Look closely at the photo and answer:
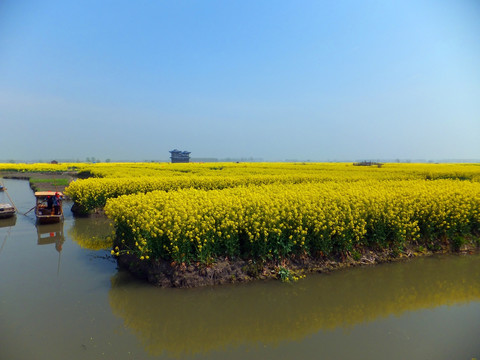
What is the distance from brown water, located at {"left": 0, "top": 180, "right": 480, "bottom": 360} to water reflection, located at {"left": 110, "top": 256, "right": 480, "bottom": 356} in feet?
0.07

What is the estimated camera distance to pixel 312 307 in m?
5.91

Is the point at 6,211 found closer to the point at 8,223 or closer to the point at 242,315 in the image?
the point at 8,223

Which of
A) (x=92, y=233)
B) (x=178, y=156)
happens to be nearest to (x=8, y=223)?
(x=92, y=233)

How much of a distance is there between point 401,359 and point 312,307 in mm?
1828

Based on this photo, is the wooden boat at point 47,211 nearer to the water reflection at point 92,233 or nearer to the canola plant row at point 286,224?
the water reflection at point 92,233

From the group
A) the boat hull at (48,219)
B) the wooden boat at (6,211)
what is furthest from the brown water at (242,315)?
the wooden boat at (6,211)

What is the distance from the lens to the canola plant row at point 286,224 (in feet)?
22.1

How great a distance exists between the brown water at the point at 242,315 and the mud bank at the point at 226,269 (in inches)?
9.2

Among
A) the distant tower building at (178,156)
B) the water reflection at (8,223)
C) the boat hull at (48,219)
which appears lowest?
the water reflection at (8,223)

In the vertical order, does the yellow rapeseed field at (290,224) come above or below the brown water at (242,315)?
above

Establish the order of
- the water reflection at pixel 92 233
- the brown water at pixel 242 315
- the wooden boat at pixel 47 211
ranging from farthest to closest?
the wooden boat at pixel 47 211, the water reflection at pixel 92 233, the brown water at pixel 242 315

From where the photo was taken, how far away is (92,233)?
12.0 meters

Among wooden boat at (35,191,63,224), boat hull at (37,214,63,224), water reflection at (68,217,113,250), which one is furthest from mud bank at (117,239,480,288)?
wooden boat at (35,191,63,224)

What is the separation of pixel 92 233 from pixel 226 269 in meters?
7.89
